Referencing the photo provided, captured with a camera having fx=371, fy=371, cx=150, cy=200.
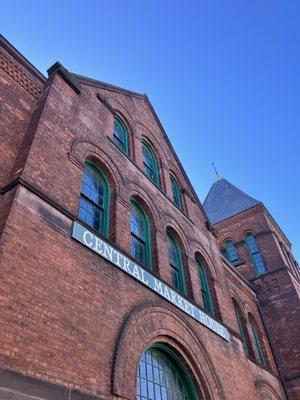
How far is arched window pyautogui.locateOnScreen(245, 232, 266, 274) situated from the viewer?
69.2 feet

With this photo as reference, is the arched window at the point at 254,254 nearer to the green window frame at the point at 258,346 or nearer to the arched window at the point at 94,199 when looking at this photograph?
the green window frame at the point at 258,346

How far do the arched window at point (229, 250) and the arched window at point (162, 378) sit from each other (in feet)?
49.0

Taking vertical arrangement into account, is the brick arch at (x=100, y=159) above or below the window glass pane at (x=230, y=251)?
below

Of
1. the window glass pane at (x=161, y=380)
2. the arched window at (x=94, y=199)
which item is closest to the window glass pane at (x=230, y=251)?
the window glass pane at (x=161, y=380)

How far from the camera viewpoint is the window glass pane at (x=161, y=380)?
7.45m

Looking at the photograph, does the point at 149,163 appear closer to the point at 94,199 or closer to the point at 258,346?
the point at 94,199

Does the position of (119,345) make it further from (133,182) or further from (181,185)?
(181,185)

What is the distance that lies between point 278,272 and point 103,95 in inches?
538

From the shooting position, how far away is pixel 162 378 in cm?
815

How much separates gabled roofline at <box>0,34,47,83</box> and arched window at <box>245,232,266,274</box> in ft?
53.3

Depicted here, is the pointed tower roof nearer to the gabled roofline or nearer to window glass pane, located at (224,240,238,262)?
window glass pane, located at (224,240,238,262)

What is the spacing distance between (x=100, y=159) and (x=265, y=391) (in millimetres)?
10356

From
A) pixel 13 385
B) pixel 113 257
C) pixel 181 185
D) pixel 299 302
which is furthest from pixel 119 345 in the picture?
pixel 299 302

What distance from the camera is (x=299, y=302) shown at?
1791 centimetres
